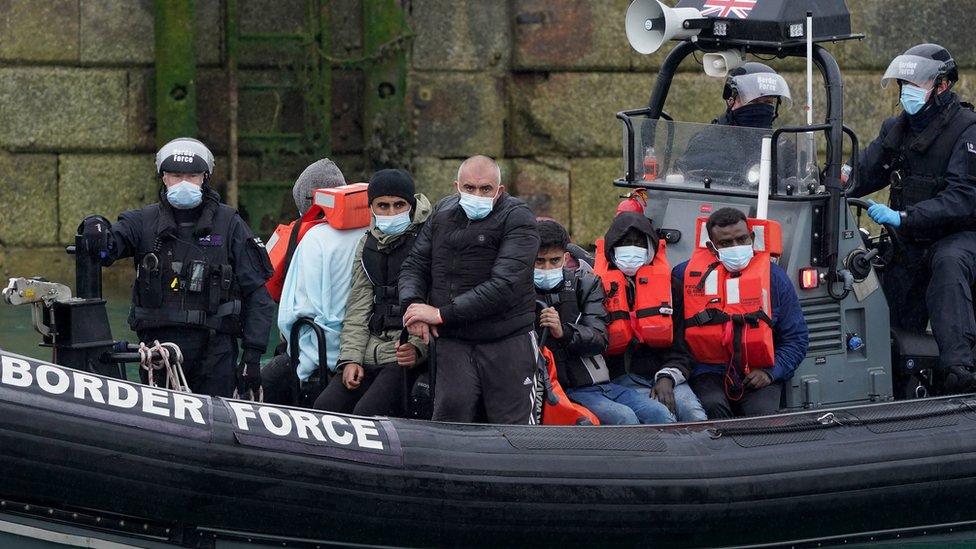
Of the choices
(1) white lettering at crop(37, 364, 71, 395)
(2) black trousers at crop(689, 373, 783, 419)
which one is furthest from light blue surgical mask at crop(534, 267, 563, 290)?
(1) white lettering at crop(37, 364, 71, 395)

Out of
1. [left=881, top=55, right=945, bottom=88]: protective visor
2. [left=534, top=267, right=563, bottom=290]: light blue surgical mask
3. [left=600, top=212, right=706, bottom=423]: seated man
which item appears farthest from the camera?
[left=881, top=55, right=945, bottom=88]: protective visor

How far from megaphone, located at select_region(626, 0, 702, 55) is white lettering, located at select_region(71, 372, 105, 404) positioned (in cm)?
266

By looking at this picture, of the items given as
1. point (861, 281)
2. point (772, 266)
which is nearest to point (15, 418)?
point (772, 266)

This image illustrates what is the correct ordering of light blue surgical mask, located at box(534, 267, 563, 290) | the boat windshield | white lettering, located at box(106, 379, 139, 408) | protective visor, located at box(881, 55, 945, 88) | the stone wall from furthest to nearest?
the stone wall → protective visor, located at box(881, 55, 945, 88) → the boat windshield → light blue surgical mask, located at box(534, 267, 563, 290) → white lettering, located at box(106, 379, 139, 408)

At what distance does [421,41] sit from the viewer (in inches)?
453

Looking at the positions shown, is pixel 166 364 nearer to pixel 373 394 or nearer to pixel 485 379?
pixel 373 394

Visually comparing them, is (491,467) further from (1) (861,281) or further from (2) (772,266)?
(1) (861,281)

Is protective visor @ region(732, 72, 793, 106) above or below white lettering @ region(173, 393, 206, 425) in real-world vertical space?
above

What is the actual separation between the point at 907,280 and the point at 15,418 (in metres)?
3.73

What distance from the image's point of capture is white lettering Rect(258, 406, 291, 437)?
17.4 feet

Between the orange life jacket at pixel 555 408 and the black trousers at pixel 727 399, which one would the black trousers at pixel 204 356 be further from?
the black trousers at pixel 727 399

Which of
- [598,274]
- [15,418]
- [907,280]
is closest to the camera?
[15,418]

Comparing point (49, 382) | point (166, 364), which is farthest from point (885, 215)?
point (49, 382)

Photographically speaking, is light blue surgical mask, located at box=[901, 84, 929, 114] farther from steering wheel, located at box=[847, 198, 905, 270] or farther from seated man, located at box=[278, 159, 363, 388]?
seated man, located at box=[278, 159, 363, 388]
